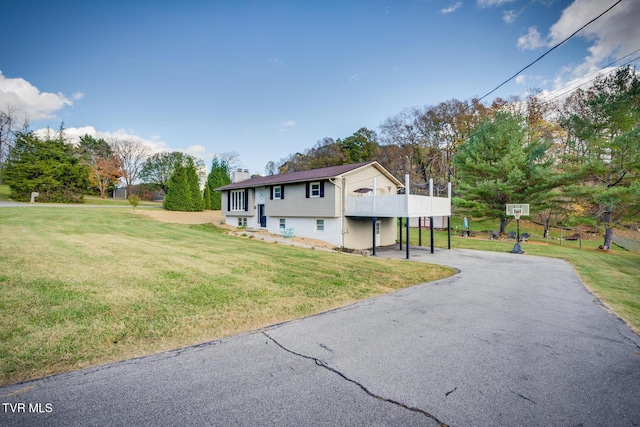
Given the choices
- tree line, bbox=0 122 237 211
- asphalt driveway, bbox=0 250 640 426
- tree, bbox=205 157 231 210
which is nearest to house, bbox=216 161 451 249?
asphalt driveway, bbox=0 250 640 426

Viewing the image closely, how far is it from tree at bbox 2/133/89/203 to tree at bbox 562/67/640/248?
4787 centimetres

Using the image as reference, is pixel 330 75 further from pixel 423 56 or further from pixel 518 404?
pixel 518 404

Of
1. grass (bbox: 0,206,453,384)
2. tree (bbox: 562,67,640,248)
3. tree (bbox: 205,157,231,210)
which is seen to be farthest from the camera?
tree (bbox: 205,157,231,210)

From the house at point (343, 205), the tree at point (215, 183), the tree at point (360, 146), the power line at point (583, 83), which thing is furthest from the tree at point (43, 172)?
the power line at point (583, 83)

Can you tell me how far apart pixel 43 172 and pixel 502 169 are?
45130 mm

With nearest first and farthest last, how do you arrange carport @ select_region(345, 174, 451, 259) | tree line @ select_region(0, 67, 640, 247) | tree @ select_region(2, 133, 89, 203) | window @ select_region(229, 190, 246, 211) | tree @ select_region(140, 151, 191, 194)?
carport @ select_region(345, 174, 451, 259) < tree line @ select_region(0, 67, 640, 247) < window @ select_region(229, 190, 246, 211) < tree @ select_region(2, 133, 89, 203) < tree @ select_region(140, 151, 191, 194)

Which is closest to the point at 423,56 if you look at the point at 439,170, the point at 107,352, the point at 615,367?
the point at 615,367

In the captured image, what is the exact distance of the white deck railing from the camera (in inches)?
568

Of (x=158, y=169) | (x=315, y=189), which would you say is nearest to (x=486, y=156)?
(x=315, y=189)

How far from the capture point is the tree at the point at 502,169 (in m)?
23.2

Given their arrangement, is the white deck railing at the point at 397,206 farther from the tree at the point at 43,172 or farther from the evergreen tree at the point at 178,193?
the tree at the point at 43,172

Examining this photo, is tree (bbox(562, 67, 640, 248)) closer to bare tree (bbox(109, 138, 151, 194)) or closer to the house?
the house

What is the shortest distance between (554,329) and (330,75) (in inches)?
923

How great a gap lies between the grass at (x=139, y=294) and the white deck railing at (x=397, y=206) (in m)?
4.48
